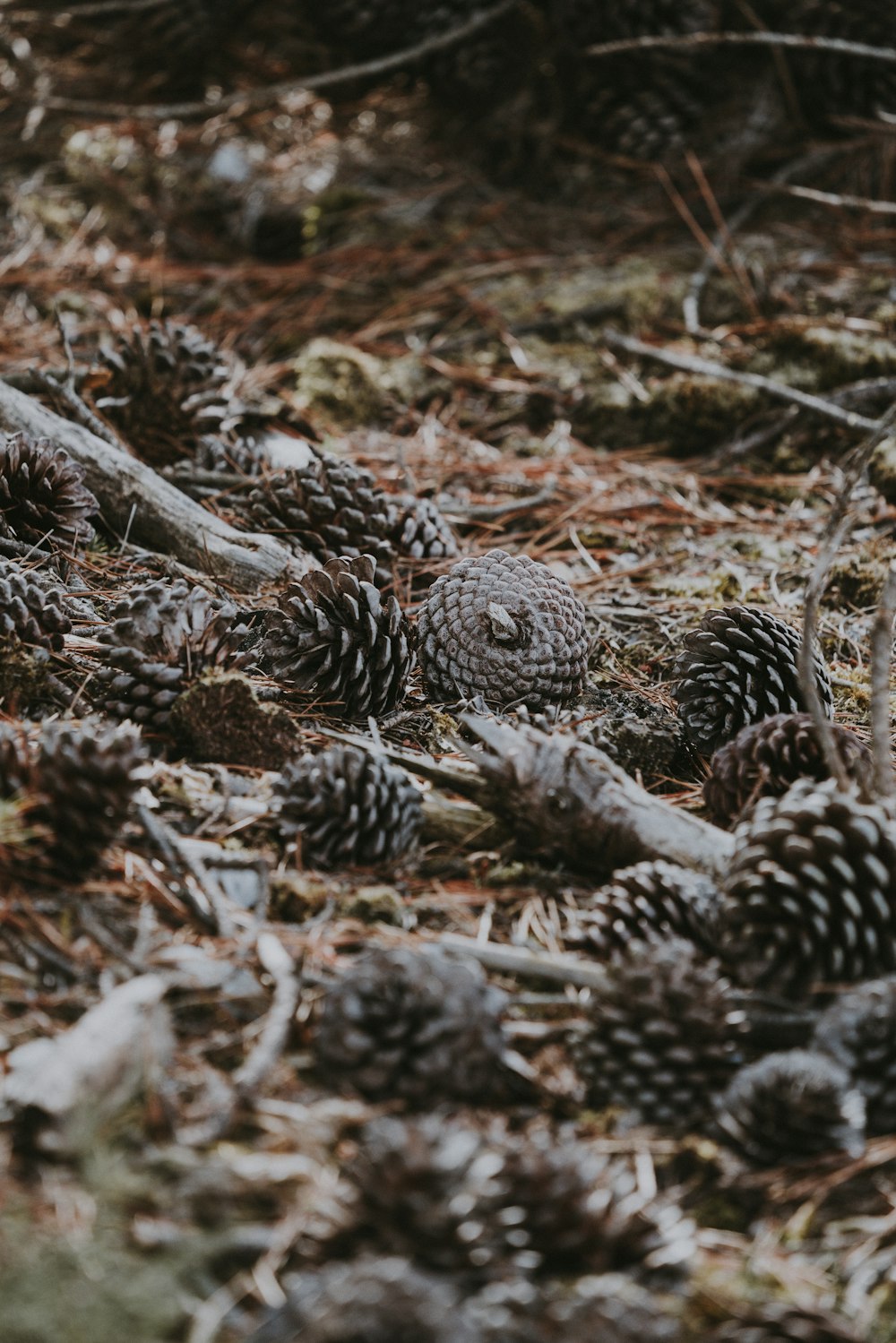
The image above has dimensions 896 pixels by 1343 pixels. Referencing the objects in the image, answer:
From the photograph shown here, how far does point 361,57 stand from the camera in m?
4.45

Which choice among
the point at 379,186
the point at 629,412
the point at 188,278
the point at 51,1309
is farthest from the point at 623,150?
the point at 51,1309

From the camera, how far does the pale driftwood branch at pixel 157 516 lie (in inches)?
99.8

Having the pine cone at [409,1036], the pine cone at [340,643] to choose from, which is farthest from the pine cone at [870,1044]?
the pine cone at [340,643]

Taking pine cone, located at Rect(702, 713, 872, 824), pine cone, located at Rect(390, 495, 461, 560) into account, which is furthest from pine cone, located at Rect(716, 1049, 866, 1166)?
pine cone, located at Rect(390, 495, 461, 560)

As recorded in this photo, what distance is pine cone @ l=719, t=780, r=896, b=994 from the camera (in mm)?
1551

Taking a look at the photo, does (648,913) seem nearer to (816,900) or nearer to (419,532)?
(816,900)

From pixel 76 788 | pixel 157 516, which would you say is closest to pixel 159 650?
pixel 76 788

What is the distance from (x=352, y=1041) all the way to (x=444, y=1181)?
0.25 meters

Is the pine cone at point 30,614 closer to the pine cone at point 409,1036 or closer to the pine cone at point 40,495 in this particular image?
the pine cone at point 40,495

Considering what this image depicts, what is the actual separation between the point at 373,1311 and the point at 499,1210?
0.63 feet

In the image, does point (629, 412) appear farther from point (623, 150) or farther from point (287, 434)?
point (623, 150)

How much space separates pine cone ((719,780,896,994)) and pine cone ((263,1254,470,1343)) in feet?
2.14

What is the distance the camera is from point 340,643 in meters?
2.23

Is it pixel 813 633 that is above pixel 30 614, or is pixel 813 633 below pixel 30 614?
above
